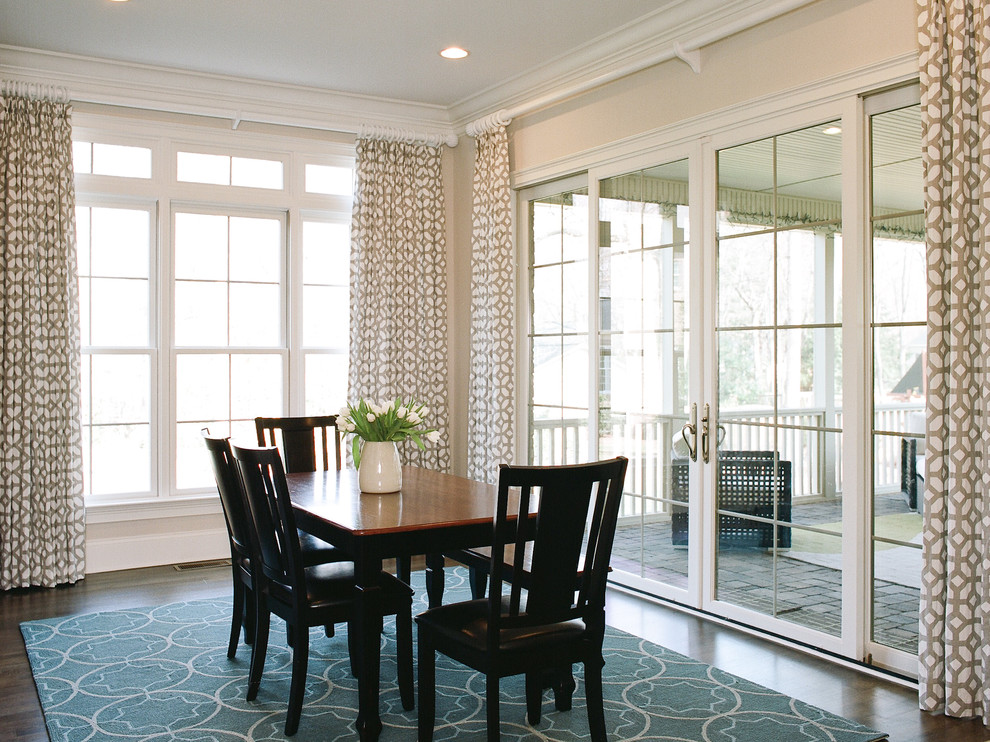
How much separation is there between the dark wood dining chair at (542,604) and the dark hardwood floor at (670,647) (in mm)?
1007

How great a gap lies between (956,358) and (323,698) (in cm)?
251

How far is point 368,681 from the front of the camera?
2.76m

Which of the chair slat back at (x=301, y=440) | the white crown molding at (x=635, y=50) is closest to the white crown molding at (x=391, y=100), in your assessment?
the white crown molding at (x=635, y=50)

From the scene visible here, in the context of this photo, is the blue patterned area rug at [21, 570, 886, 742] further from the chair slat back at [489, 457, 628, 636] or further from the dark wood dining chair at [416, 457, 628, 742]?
the chair slat back at [489, 457, 628, 636]

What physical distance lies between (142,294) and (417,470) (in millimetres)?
2321

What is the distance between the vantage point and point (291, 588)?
2922mm

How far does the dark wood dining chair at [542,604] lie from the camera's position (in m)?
2.46

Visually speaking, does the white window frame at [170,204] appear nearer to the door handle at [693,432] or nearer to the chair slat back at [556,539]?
the door handle at [693,432]

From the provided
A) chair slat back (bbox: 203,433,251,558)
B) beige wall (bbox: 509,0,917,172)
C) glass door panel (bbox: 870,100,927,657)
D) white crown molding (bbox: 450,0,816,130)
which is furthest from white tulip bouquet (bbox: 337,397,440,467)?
white crown molding (bbox: 450,0,816,130)

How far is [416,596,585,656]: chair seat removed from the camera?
2.53 metres

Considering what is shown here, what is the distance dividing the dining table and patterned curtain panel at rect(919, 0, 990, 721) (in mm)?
1555

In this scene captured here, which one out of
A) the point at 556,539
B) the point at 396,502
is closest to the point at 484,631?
the point at 556,539

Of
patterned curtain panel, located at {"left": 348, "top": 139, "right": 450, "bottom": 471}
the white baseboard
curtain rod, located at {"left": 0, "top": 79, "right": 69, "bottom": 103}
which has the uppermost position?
curtain rod, located at {"left": 0, "top": 79, "right": 69, "bottom": 103}

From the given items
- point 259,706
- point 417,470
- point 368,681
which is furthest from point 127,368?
point 368,681
